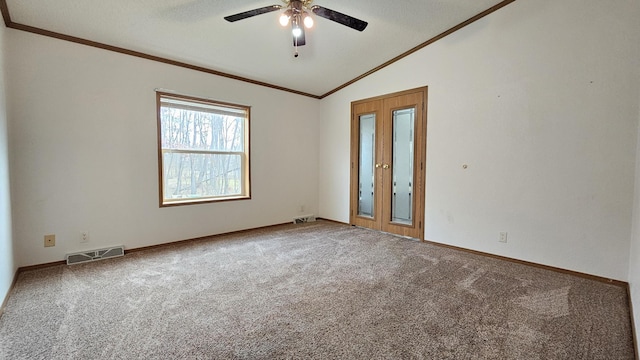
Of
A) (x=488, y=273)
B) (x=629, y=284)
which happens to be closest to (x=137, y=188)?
(x=488, y=273)

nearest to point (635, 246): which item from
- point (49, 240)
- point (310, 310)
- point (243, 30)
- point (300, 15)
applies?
point (310, 310)

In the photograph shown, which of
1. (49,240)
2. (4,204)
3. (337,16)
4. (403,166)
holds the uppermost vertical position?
(337,16)

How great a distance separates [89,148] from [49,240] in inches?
38.9

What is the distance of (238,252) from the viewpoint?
330 cm

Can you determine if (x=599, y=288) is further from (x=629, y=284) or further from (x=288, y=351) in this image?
(x=288, y=351)

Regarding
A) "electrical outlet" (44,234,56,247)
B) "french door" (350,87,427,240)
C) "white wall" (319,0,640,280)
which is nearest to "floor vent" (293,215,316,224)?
"french door" (350,87,427,240)

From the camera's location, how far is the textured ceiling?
8.15 ft

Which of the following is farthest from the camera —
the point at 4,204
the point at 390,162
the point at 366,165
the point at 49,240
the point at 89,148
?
the point at 366,165

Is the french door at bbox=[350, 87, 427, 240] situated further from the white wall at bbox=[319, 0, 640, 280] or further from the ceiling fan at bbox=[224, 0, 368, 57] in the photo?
the ceiling fan at bbox=[224, 0, 368, 57]

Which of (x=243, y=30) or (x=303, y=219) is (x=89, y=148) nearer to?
(x=243, y=30)

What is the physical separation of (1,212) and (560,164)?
489 cm

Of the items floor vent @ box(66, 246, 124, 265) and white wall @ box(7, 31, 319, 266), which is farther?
floor vent @ box(66, 246, 124, 265)

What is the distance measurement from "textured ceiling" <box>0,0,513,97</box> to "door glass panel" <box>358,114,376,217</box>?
2.88 feet

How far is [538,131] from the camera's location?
9.39 feet
